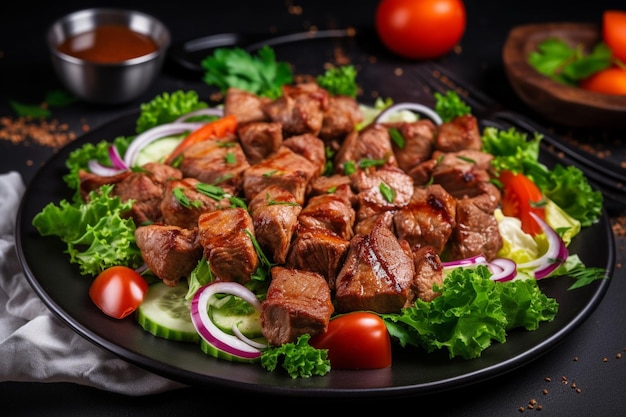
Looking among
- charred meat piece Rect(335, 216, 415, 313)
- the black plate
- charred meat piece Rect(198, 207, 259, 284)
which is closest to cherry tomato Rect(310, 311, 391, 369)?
the black plate

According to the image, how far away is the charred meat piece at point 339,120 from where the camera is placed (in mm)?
6242

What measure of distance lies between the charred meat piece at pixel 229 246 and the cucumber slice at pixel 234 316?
14 centimetres

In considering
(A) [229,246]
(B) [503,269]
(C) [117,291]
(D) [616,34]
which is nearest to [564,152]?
(B) [503,269]

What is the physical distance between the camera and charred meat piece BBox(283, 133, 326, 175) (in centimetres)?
586

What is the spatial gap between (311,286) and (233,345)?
55 cm

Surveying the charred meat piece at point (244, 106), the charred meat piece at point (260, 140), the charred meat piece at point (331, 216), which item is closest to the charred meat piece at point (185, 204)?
the charred meat piece at point (331, 216)

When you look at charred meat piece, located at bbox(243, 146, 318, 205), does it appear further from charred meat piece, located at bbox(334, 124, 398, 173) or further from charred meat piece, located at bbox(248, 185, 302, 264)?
charred meat piece, located at bbox(334, 124, 398, 173)

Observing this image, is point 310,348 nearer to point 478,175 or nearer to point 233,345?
point 233,345

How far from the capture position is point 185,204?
5.12 metres

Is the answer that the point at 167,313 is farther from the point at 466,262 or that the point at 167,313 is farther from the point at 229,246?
the point at 466,262

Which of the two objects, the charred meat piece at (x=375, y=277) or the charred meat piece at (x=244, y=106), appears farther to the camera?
the charred meat piece at (x=244, y=106)

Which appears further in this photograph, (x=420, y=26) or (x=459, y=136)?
(x=420, y=26)

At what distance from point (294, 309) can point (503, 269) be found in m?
1.52

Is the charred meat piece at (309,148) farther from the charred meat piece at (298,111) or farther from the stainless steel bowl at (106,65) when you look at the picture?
the stainless steel bowl at (106,65)
